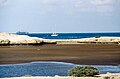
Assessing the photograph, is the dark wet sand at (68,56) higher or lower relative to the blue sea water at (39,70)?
lower

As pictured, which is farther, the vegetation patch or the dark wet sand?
the dark wet sand

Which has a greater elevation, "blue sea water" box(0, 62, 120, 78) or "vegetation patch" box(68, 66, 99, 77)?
"vegetation patch" box(68, 66, 99, 77)

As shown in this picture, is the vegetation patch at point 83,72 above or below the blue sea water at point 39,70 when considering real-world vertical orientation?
above

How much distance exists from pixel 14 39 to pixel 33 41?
6536 mm

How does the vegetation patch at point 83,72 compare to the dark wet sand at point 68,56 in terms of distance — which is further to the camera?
the dark wet sand at point 68,56

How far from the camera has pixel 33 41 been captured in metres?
104

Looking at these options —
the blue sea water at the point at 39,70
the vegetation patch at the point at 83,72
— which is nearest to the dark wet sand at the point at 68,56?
the blue sea water at the point at 39,70

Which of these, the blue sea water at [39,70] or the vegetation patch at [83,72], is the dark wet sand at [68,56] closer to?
the blue sea water at [39,70]

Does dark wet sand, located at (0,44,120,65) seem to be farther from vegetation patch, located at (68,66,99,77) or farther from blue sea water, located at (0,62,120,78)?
vegetation patch, located at (68,66,99,77)

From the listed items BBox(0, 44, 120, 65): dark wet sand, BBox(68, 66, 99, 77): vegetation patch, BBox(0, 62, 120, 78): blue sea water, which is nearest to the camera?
BBox(68, 66, 99, 77): vegetation patch

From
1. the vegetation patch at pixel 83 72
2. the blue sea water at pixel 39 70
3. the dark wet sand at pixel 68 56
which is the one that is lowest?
the dark wet sand at pixel 68 56

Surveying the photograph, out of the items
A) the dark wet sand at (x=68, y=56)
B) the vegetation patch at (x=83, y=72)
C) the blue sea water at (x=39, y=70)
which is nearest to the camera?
the vegetation patch at (x=83, y=72)

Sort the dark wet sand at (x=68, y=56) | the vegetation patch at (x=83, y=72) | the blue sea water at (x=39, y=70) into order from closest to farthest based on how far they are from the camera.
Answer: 1. the vegetation patch at (x=83, y=72)
2. the blue sea water at (x=39, y=70)
3. the dark wet sand at (x=68, y=56)

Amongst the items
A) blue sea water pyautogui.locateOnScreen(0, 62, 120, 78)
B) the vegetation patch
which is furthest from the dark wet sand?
the vegetation patch
